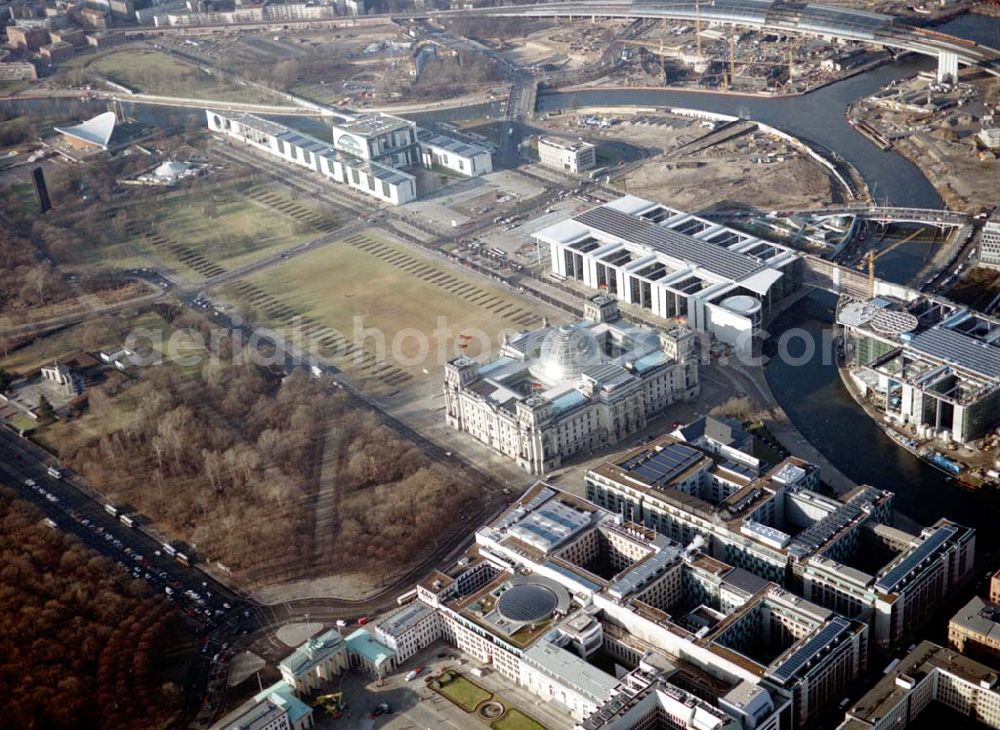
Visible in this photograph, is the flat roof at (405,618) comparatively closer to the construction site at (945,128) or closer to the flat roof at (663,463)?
the flat roof at (663,463)

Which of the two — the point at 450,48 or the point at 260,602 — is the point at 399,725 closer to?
the point at 260,602

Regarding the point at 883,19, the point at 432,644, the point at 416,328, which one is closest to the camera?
the point at 432,644

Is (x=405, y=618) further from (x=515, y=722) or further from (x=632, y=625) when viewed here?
(x=632, y=625)

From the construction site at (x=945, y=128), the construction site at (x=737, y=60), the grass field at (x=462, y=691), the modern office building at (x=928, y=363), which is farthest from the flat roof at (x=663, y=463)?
the construction site at (x=737, y=60)

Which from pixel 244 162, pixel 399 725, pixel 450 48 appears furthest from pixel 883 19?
pixel 399 725

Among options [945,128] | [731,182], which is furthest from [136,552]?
[945,128]

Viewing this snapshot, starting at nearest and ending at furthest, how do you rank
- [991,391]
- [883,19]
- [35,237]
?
[991,391], [35,237], [883,19]

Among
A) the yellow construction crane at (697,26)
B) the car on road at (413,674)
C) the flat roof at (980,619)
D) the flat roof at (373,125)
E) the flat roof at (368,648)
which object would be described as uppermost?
the yellow construction crane at (697,26)
